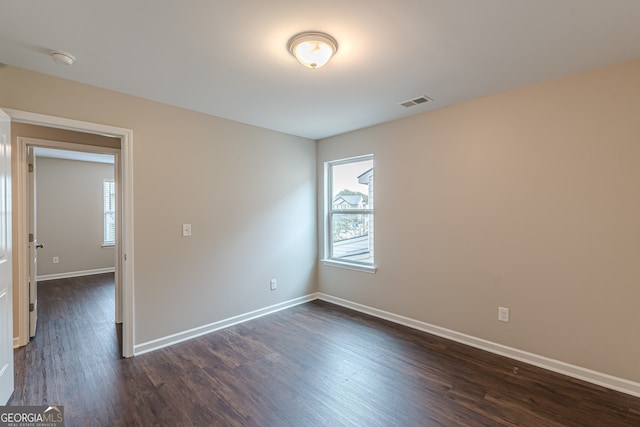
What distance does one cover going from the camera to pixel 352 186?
427 centimetres

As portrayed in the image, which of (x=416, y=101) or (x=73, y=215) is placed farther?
(x=73, y=215)

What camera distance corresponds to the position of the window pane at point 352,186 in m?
4.05

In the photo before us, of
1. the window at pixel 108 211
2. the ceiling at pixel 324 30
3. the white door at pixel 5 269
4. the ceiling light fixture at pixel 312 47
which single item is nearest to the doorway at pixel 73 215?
the window at pixel 108 211

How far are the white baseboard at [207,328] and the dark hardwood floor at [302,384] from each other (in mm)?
97

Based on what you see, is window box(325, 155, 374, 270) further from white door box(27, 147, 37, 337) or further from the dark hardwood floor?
white door box(27, 147, 37, 337)

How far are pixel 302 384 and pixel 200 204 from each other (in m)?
2.13

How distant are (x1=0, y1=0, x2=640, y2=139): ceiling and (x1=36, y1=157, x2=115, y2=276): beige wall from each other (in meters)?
4.98

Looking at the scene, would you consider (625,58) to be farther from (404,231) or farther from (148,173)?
(148,173)

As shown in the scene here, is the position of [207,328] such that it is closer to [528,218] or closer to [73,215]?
[528,218]

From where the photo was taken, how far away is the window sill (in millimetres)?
3887

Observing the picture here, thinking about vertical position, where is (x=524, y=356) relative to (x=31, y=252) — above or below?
below

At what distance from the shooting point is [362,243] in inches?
162

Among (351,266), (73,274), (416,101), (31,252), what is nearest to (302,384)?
(351,266)

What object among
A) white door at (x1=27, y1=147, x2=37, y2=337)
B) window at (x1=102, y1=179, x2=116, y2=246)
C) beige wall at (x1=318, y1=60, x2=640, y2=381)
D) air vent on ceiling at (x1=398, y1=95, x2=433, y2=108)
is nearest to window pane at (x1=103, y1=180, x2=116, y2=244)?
window at (x1=102, y1=179, x2=116, y2=246)
